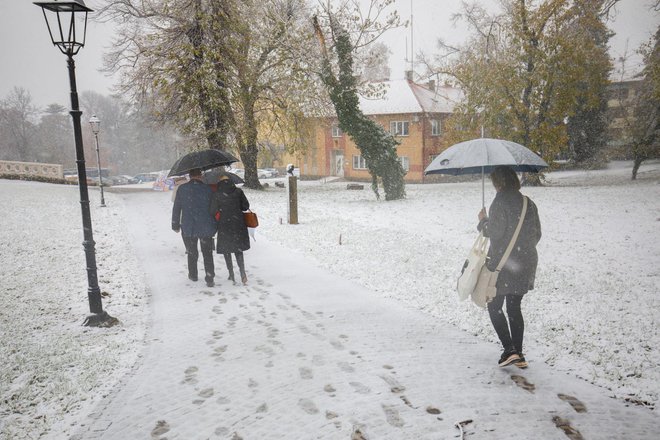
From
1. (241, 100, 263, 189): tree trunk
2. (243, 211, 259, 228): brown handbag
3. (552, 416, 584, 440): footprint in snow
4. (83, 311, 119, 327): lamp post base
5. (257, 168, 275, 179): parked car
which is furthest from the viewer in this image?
(257, 168, 275, 179): parked car

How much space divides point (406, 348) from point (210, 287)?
398 cm

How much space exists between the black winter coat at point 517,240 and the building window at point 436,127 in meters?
36.5

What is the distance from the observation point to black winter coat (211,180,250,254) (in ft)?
23.8

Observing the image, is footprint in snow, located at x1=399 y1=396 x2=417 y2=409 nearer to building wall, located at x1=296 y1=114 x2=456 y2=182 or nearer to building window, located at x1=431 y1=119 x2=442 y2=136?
building wall, located at x1=296 y1=114 x2=456 y2=182

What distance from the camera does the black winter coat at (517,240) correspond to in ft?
13.4

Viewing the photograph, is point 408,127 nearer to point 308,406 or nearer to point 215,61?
point 215,61

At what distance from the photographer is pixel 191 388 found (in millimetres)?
4113

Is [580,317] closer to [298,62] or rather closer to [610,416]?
[610,416]

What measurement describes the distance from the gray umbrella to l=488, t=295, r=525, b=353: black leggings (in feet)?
4.07

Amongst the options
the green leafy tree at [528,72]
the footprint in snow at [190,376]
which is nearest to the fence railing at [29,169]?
the green leafy tree at [528,72]

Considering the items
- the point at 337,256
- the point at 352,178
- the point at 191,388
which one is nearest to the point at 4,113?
the point at 352,178

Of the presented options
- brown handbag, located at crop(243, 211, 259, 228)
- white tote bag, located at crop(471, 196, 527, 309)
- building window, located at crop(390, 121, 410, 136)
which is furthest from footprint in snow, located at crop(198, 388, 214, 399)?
building window, located at crop(390, 121, 410, 136)

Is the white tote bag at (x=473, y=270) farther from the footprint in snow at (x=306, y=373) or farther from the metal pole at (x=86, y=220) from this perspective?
the metal pole at (x=86, y=220)

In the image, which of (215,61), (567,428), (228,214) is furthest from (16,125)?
(567,428)
